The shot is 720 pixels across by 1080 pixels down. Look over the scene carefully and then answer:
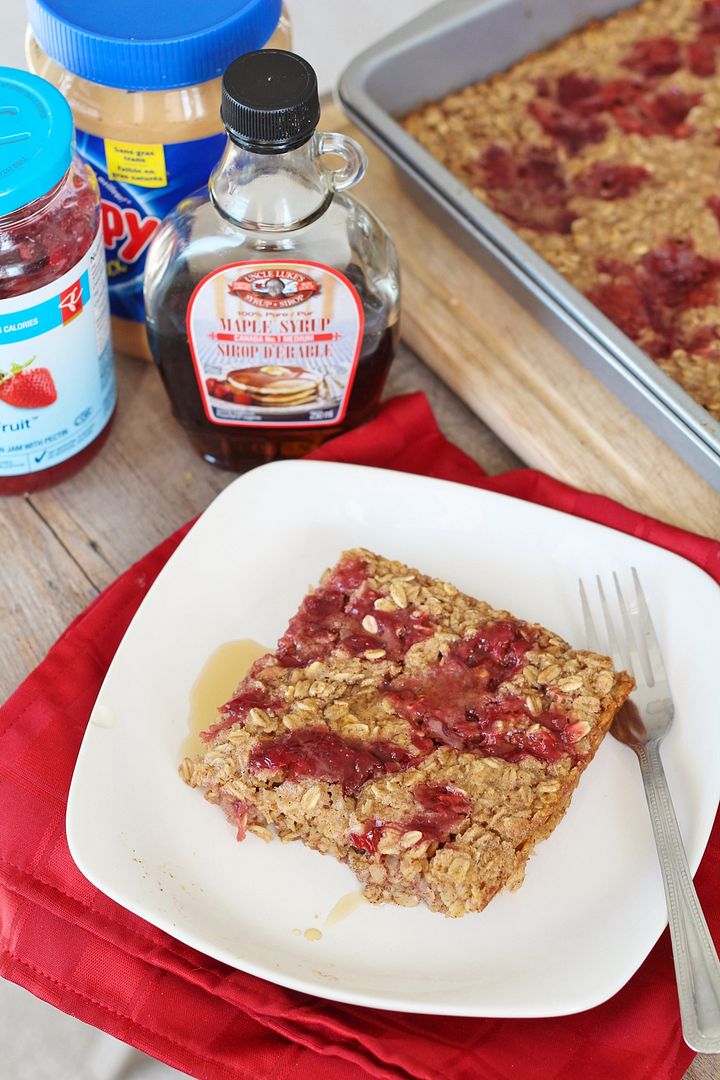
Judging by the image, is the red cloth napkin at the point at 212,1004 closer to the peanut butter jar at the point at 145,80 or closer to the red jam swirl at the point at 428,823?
the red jam swirl at the point at 428,823

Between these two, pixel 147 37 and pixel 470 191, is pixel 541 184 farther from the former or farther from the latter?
pixel 147 37

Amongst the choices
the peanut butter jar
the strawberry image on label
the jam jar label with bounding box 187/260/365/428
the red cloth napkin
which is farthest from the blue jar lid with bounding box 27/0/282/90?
the red cloth napkin

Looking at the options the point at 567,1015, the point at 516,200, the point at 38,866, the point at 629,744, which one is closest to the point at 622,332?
the point at 516,200

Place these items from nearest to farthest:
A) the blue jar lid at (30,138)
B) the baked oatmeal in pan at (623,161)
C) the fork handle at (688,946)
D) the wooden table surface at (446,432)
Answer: the fork handle at (688,946) < the blue jar lid at (30,138) < the wooden table surface at (446,432) < the baked oatmeal in pan at (623,161)

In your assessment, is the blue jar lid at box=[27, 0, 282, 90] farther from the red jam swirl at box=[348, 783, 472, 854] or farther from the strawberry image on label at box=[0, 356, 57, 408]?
the red jam swirl at box=[348, 783, 472, 854]

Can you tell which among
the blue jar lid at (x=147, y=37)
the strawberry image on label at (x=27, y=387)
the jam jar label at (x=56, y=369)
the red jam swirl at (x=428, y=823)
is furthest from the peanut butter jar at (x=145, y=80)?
the red jam swirl at (x=428, y=823)

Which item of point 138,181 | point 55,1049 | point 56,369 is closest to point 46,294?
point 56,369
